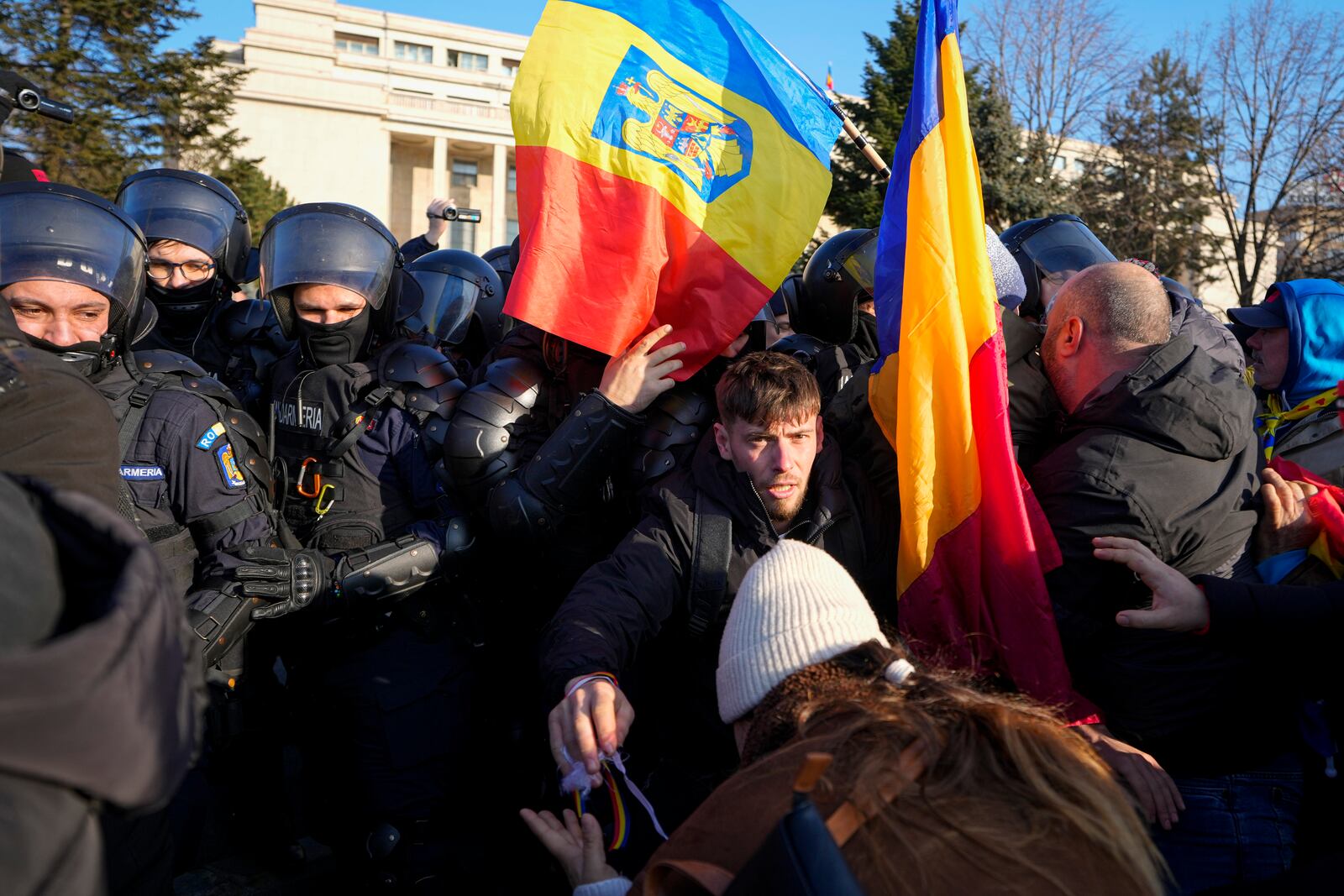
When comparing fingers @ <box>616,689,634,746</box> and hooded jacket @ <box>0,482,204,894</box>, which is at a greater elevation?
hooded jacket @ <box>0,482,204,894</box>

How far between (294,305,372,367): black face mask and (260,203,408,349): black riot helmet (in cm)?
10

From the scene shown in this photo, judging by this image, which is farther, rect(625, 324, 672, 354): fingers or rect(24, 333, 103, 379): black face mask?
rect(625, 324, 672, 354): fingers

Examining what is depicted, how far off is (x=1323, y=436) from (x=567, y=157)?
9.05 feet

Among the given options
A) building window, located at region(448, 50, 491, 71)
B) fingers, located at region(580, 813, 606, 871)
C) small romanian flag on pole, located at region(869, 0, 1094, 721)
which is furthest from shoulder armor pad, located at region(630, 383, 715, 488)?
building window, located at region(448, 50, 491, 71)

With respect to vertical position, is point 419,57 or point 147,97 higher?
point 419,57

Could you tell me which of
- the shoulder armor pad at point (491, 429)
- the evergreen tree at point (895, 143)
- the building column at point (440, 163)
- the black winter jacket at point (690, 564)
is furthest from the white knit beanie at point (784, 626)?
the building column at point (440, 163)

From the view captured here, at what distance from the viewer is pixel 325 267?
345 cm

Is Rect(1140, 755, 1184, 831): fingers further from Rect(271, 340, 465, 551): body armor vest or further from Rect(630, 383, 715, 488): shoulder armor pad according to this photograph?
Rect(271, 340, 465, 551): body armor vest

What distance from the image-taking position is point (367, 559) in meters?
2.95

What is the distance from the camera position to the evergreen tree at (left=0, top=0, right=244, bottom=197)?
1666 centimetres

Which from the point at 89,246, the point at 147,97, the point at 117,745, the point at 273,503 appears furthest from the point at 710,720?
the point at 147,97

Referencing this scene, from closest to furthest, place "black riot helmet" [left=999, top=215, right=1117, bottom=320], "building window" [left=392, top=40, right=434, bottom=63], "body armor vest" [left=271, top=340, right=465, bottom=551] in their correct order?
"body armor vest" [left=271, top=340, right=465, bottom=551], "black riot helmet" [left=999, top=215, right=1117, bottom=320], "building window" [left=392, top=40, right=434, bottom=63]

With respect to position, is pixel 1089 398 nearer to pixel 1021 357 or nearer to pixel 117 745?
pixel 1021 357

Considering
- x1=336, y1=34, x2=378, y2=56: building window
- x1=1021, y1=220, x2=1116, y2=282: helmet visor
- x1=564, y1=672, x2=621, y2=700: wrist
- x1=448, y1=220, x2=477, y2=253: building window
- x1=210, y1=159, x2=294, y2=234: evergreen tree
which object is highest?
x1=336, y1=34, x2=378, y2=56: building window
